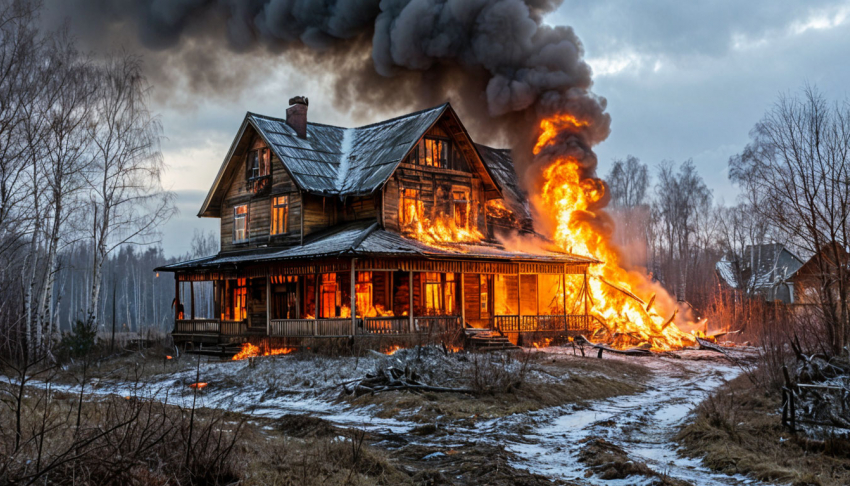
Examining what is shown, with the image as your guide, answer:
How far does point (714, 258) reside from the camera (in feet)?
227

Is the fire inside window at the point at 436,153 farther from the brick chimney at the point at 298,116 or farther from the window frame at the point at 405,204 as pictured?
the brick chimney at the point at 298,116

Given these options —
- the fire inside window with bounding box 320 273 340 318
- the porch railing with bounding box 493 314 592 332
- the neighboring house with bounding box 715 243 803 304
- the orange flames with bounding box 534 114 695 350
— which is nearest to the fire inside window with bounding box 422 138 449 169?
the orange flames with bounding box 534 114 695 350

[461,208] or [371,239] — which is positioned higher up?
[461,208]

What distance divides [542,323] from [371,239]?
9.13 metres

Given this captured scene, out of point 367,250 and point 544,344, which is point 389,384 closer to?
point 367,250

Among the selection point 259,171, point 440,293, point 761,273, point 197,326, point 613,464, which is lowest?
point 613,464

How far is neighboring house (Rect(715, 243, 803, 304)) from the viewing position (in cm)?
4623

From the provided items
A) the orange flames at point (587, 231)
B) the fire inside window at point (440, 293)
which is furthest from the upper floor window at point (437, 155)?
the orange flames at point (587, 231)

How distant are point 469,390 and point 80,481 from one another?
440 inches

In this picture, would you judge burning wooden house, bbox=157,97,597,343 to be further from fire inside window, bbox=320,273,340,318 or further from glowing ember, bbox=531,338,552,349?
glowing ember, bbox=531,338,552,349

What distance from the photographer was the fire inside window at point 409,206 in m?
30.1

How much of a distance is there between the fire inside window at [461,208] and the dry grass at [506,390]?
1093 cm

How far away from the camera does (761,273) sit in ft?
161

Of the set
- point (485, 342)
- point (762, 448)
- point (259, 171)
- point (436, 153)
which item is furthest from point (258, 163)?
point (762, 448)
